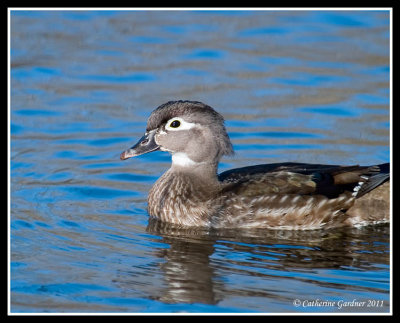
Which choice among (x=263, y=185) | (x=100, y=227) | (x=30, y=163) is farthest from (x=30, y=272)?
(x=30, y=163)

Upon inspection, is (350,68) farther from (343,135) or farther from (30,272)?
(30,272)

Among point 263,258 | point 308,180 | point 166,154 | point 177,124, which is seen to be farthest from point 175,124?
point 166,154

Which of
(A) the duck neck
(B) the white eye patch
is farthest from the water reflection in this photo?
(B) the white eye patch

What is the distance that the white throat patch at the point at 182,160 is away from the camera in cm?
1030

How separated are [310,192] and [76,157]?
3727 millimetres

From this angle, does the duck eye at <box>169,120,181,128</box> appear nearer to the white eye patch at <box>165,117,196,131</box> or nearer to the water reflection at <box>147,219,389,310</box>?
the white eye patch at <box>165,117,196,131</box>

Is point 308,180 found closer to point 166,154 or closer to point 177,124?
point 177,124

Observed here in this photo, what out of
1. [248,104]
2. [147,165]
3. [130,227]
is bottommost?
[130,227]

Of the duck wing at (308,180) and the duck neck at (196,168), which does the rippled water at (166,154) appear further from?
the duck neck at (196,168)

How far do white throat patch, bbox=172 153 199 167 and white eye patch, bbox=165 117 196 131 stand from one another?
1.40ft

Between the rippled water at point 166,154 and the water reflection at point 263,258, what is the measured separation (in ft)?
0.07

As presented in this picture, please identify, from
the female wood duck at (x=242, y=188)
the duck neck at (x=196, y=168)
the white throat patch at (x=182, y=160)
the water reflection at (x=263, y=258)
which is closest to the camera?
the water reflection at (x=263, y=258)

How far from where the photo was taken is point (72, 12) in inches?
707

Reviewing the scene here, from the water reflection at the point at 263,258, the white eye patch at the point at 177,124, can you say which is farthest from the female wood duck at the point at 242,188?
Answer: the water reflection at the point at 263,258
